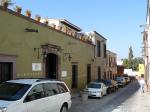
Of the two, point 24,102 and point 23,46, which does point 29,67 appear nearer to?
point 23,46

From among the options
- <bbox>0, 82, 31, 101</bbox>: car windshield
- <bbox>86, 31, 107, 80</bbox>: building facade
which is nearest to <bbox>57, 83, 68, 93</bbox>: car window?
<bbox>0, 82, 31, 101</bbox>: car windshield

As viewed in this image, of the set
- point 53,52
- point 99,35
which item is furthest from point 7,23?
point 99,35

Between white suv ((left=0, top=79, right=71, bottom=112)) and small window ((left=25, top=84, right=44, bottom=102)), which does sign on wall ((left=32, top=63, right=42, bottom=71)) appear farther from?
small window ((left=25, top=84, right=44, bottom=102))

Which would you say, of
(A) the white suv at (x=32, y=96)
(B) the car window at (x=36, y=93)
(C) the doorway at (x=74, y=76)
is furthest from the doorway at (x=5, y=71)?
(C) the doorway at (x=74, y=76)

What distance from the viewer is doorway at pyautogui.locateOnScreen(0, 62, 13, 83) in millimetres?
19962

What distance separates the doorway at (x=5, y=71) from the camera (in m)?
20.0

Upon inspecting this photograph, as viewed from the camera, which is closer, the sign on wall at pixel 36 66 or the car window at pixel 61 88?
the car window at pixel 61 88

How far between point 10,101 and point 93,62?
110ft

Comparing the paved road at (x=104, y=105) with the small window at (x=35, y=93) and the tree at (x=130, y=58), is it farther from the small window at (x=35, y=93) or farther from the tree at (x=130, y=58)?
the tree at (x=130, y=58)

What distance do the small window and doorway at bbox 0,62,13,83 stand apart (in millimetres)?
6356

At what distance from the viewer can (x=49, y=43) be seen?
27297 millimetres

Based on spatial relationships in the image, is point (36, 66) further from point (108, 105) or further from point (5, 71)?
point (108, 105)

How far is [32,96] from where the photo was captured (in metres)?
13.2

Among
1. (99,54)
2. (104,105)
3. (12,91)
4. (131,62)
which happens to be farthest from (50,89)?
(131,62)
